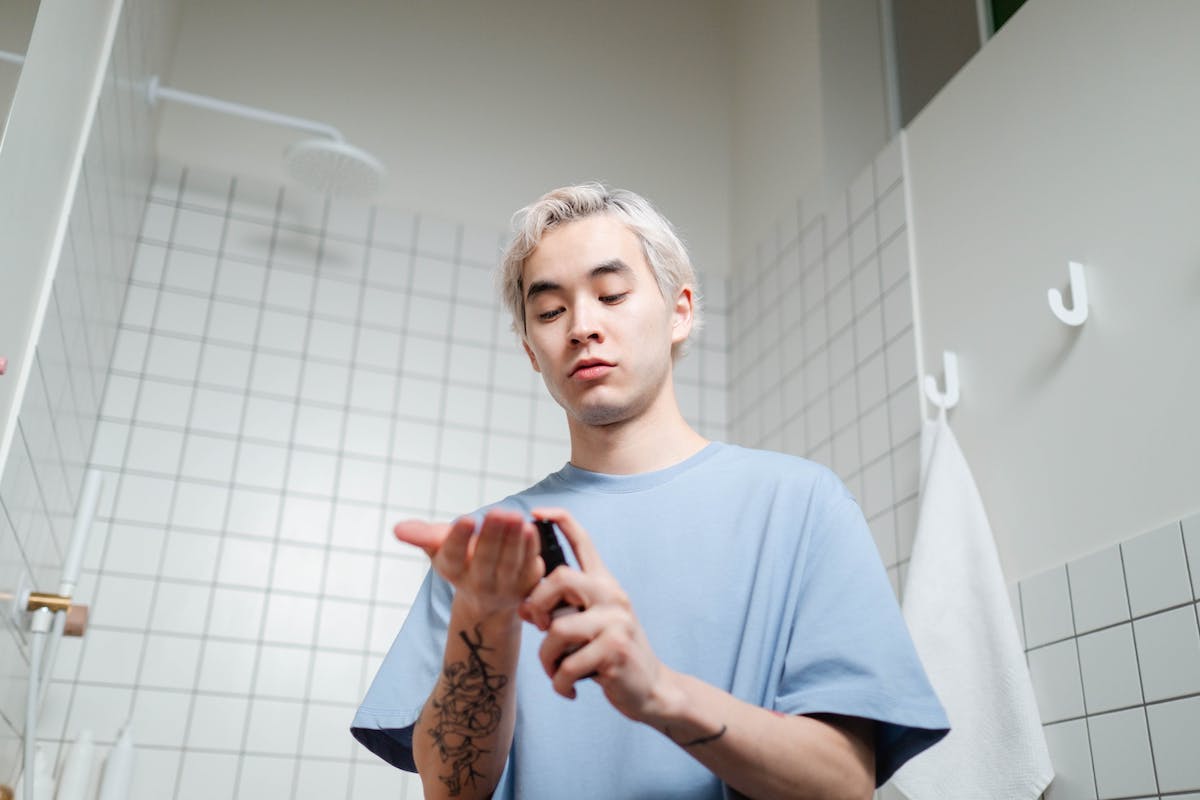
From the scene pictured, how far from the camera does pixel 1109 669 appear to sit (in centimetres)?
167

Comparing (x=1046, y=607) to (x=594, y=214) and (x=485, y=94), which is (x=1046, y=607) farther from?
(x=485, y=94)

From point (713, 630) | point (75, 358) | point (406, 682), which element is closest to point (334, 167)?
point (75, 358)

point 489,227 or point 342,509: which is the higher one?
point 489,227

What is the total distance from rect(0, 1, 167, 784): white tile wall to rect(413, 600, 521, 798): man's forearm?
83 centimetres

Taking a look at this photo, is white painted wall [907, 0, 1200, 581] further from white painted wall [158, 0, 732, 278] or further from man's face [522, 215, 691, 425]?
white painted wall [158, 0, 732, 278]

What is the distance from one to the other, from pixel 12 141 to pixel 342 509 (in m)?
1.45

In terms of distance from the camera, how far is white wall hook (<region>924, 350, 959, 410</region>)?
6.93ft

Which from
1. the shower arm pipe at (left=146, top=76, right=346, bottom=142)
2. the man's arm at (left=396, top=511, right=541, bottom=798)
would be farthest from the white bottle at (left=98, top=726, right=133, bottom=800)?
the man's arm at (left=396, top=511, right=541, bottom=798)

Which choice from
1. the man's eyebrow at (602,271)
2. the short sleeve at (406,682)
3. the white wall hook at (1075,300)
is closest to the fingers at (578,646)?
the short sleeve at (406,682)

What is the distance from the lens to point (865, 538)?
3.22 ft

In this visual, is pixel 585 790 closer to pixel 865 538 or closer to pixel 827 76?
pixel 865 538

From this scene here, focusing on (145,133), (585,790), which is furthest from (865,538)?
(145,133)

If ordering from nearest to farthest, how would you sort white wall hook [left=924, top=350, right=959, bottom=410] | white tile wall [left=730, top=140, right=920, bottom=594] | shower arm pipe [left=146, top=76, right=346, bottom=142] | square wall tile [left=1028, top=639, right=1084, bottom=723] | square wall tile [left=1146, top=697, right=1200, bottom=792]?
square wall tile [left=1146, top=697, right=1200, bottom=792], square wall tile [left=1028, top=639, right=1084, bottom=723], white wall hook [left=924, top=350, right=959, bottom=410], white tile wall [left=730, top=140, right=920, bottom=594], shower arm pipe [left=146, top=76, right=346, bottom=142]

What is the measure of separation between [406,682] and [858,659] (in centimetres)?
39
